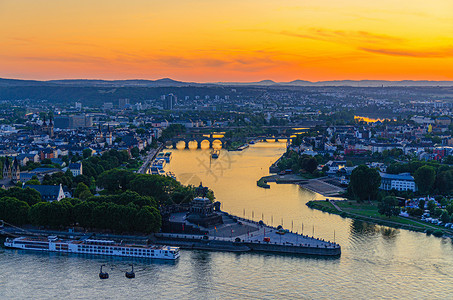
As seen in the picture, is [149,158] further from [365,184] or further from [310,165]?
[365,184]

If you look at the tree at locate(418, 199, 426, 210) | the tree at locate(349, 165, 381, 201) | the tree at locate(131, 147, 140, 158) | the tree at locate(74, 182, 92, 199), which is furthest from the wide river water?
the tree at locate(131, 147, 140, 158)

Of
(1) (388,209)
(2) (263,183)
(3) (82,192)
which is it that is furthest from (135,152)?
(1) (388,209)

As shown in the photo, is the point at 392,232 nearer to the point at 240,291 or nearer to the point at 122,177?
the point at 240,291

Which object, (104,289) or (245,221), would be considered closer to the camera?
(104,289)

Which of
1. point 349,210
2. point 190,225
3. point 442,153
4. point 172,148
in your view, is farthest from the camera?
point 172,148

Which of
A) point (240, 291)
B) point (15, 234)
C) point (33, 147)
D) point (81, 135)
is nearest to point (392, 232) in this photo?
point (240, 291)

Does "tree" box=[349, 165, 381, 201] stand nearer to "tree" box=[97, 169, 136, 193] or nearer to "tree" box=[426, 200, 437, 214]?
"tree" box=[426, 200, 437, 214]
